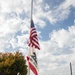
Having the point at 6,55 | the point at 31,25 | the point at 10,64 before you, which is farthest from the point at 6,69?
the point at 31,25

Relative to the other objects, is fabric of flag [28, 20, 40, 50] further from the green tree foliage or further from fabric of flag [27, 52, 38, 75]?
the green tree foliage

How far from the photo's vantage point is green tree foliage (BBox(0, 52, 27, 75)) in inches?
2756

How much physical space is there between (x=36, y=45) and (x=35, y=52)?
64 centimetres

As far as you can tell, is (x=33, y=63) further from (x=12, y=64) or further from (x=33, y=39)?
(x=12, y=64)

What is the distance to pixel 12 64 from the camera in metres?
71.7

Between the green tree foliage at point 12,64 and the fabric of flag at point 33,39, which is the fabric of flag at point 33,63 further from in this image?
the green tree foliage at point 12,64

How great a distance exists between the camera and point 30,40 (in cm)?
1923

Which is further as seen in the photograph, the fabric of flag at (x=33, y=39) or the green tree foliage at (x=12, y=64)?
the green tree foliage at (x=12, y=64)

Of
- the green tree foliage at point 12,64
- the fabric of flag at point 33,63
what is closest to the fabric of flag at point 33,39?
the fabric of flag at point 33,63

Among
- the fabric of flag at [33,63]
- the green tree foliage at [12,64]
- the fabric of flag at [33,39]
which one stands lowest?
the fabric of flag at [33,63]

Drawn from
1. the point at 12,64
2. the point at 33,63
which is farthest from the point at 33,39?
the point at 12,64

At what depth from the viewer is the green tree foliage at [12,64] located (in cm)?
7001

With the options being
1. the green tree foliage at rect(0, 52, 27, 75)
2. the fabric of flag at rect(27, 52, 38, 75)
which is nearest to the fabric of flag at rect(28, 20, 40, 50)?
the fabric of flag at rect(27, 52, 38, 75)

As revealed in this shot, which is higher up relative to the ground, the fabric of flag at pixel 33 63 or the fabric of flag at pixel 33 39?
the fabric of flag at pixel 33 39
